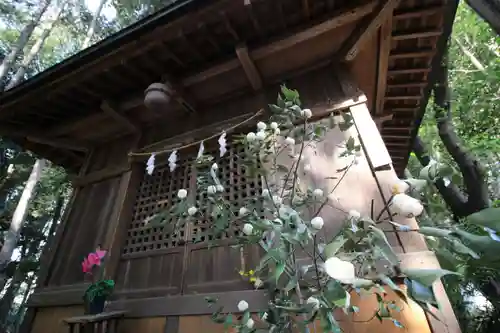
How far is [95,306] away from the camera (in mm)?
2844

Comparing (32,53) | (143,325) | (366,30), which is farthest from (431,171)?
(32,53)

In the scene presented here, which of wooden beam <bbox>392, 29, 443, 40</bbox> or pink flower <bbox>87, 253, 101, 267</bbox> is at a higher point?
wooden beam <bbox>392, 29, 443, 40</bbox>

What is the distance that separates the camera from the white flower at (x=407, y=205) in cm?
132

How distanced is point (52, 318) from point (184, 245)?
191 centimetres

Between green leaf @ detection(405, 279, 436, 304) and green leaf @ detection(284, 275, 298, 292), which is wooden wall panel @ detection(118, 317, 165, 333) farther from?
green leaf @ detection(405, 279, 436, 304)

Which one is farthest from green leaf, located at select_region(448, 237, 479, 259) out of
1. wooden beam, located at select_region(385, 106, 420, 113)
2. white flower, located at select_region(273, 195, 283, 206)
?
wooden beam, located at select_region(385, 106, 420, 113)

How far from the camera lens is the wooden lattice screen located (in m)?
2.87

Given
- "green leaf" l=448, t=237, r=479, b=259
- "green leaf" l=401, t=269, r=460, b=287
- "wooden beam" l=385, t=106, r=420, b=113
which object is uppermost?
"wooden beam" l=385, t=106, r=420, b=113

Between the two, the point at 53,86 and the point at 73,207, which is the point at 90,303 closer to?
the point at 73,207

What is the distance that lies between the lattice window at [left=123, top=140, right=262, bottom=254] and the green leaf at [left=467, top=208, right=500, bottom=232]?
1997mm

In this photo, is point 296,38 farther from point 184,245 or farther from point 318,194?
point 184,245

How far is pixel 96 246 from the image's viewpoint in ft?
12.0

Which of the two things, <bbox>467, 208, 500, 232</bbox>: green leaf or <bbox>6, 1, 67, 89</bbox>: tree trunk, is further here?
<bbox>6, 1, 67, 89</bbox>: tree trunk

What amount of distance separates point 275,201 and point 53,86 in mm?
3582
